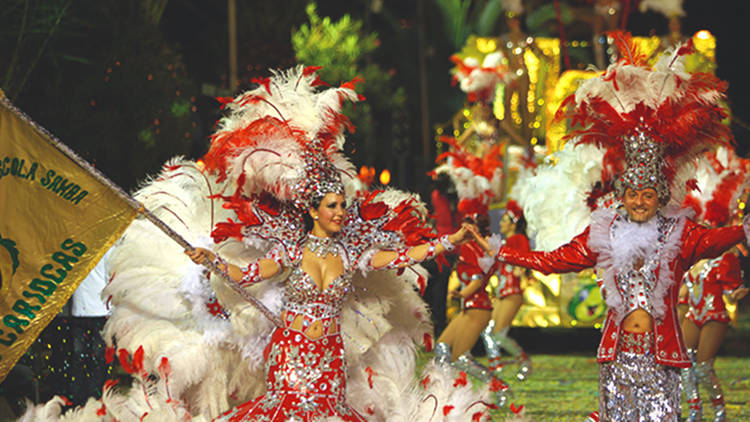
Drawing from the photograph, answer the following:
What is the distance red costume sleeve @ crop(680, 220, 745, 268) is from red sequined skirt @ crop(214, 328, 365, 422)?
2.11 meters

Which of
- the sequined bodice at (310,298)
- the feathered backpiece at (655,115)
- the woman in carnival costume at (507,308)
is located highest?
the feathered backpiece at (655,115)

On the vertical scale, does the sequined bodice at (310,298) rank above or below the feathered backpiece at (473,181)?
below

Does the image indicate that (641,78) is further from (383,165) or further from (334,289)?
(383,165)

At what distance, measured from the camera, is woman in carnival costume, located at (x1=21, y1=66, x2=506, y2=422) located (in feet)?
17.7

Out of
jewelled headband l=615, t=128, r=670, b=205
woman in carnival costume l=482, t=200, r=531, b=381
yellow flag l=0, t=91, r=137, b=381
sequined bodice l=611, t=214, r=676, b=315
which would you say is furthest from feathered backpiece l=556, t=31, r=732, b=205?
woman in carnival costume l=482, t=200, r=531, b=381

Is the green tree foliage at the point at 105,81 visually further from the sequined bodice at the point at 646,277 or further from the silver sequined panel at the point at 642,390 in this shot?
the silver sequined panel at the point at 642,390

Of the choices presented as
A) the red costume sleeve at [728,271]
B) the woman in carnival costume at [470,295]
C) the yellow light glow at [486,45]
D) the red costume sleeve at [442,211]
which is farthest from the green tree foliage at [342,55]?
the red costume sleeve at [728,271]

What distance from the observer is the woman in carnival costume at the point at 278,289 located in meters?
5.39

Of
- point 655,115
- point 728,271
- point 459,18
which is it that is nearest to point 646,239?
point 655,115

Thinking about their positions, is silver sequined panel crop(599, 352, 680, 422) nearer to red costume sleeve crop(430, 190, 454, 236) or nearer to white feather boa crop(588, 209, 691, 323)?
white feather boa crop(588, 209, 691, 323)

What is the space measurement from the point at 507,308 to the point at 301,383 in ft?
15.1

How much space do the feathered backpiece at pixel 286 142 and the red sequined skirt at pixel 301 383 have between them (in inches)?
32.4

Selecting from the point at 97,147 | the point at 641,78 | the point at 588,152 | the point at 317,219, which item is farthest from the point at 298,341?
the point at 97,147

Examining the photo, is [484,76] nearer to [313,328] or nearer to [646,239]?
[646,239]
